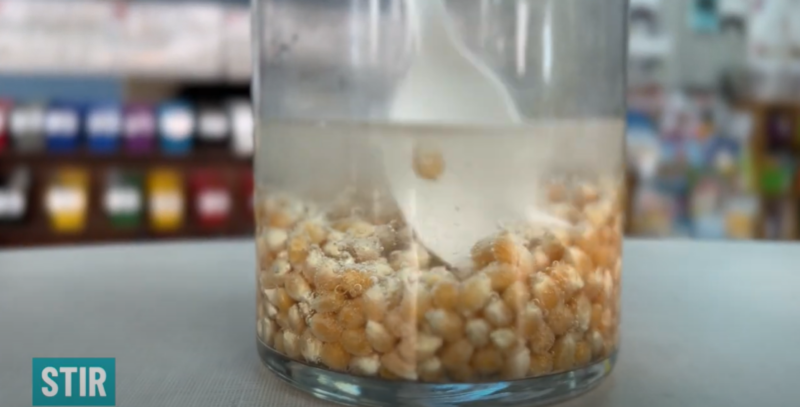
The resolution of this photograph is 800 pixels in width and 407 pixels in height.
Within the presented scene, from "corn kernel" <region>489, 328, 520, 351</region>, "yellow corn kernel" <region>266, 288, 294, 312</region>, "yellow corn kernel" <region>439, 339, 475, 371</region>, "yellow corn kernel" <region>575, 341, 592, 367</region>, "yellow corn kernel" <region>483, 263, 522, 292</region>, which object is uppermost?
"yellow corn kernel" <region>483, 263, 522, 292</region>

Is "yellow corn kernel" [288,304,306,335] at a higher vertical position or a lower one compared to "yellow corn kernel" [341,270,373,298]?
lower

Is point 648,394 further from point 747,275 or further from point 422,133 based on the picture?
point 747,275

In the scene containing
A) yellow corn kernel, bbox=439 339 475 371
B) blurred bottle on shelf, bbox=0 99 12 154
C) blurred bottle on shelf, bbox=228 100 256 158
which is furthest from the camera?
blurred bottle on shelf, bbox=228 100 256 158

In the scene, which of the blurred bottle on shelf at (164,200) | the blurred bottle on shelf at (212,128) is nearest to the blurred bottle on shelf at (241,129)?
the blurred bottle on shelf at (212,128)

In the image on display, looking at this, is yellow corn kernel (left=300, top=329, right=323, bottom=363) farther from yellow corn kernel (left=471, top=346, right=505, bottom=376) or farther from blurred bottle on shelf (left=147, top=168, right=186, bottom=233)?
blurred bottle on shelf (left=147, top=168, right=186, bottom=233)

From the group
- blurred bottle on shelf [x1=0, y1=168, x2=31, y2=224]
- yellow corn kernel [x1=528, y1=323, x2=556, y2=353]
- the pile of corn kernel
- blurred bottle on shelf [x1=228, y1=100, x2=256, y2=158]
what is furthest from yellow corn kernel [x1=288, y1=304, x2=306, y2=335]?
blurred bottle on shelf [x1=0, y1=168, x2=31, y2=224]

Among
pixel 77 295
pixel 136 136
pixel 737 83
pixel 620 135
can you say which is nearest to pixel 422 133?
pixel 620 135

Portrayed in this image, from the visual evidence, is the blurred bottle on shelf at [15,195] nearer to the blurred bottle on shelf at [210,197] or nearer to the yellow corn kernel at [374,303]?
the blurred bottle on shelf at [210,197]
